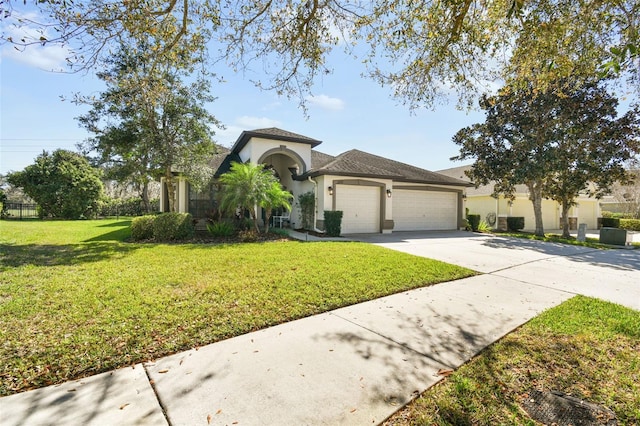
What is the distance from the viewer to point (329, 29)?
22.2ft

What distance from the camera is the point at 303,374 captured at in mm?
2926

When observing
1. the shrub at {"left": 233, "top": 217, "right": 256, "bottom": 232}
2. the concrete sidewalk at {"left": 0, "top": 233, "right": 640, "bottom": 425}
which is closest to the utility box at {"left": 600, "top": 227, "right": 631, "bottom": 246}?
the concrete sidewalk at {"left": 0, "top": 233, "right": 640, "bottom": 425}

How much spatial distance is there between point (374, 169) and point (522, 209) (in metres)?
13.9

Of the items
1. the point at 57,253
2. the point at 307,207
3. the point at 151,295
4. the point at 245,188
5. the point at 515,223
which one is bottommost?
the point at 151,295

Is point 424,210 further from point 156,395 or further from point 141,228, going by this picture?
point 156,395

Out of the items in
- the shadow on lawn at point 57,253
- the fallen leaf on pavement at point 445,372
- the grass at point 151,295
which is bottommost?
the fallen leaf on pavement at point 445,372

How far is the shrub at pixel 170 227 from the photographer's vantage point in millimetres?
11359

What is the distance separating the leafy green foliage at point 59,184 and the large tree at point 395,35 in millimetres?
22562

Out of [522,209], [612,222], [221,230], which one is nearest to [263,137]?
[221,230]

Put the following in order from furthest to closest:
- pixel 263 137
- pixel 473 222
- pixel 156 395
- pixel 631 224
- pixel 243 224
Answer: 1. pixel 631 224
2. pixel 473 222
3. pixel 263 137
4. pixel 243 224
5. pixel 156 395

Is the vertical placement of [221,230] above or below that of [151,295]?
above

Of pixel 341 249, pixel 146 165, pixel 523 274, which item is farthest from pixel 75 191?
pixel 523 274

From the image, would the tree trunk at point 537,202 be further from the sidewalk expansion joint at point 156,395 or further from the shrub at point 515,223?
the sidewalk expansion joint at point 156,395

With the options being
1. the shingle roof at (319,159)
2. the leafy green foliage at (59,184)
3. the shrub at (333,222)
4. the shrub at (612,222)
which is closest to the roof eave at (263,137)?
Result: the shingle roof at (319,159)
